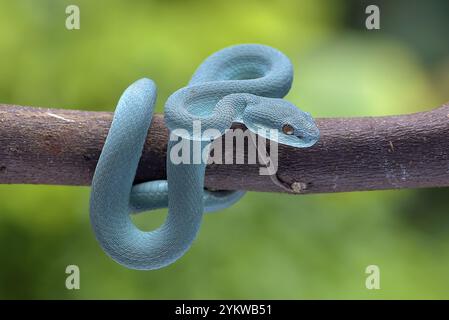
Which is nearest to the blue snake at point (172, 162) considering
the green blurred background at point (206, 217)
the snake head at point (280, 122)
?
the snake head at point (280, 122)

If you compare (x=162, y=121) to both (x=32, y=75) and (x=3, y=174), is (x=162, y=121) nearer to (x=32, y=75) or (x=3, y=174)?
(x=3, y=174)

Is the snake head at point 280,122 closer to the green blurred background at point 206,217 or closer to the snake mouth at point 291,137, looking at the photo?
the snake mouth at point 291,137

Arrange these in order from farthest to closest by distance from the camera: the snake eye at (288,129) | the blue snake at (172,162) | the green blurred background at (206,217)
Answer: the green blurred background at (206,217) < the snake eye at (288,129) < the blue snake at (172,162)

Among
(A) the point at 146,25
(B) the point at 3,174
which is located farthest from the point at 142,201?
(A) the point at 146,25

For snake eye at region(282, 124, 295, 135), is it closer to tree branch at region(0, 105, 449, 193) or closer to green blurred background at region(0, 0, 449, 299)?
tree branch at region(0, 105, 449, 193)

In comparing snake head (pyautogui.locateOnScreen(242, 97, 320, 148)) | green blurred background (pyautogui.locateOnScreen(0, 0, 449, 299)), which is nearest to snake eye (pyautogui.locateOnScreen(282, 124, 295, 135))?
snake head (pyautogui.locateOnScreen(242, 97, 320, 148))

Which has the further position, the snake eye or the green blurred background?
the green blurred background
